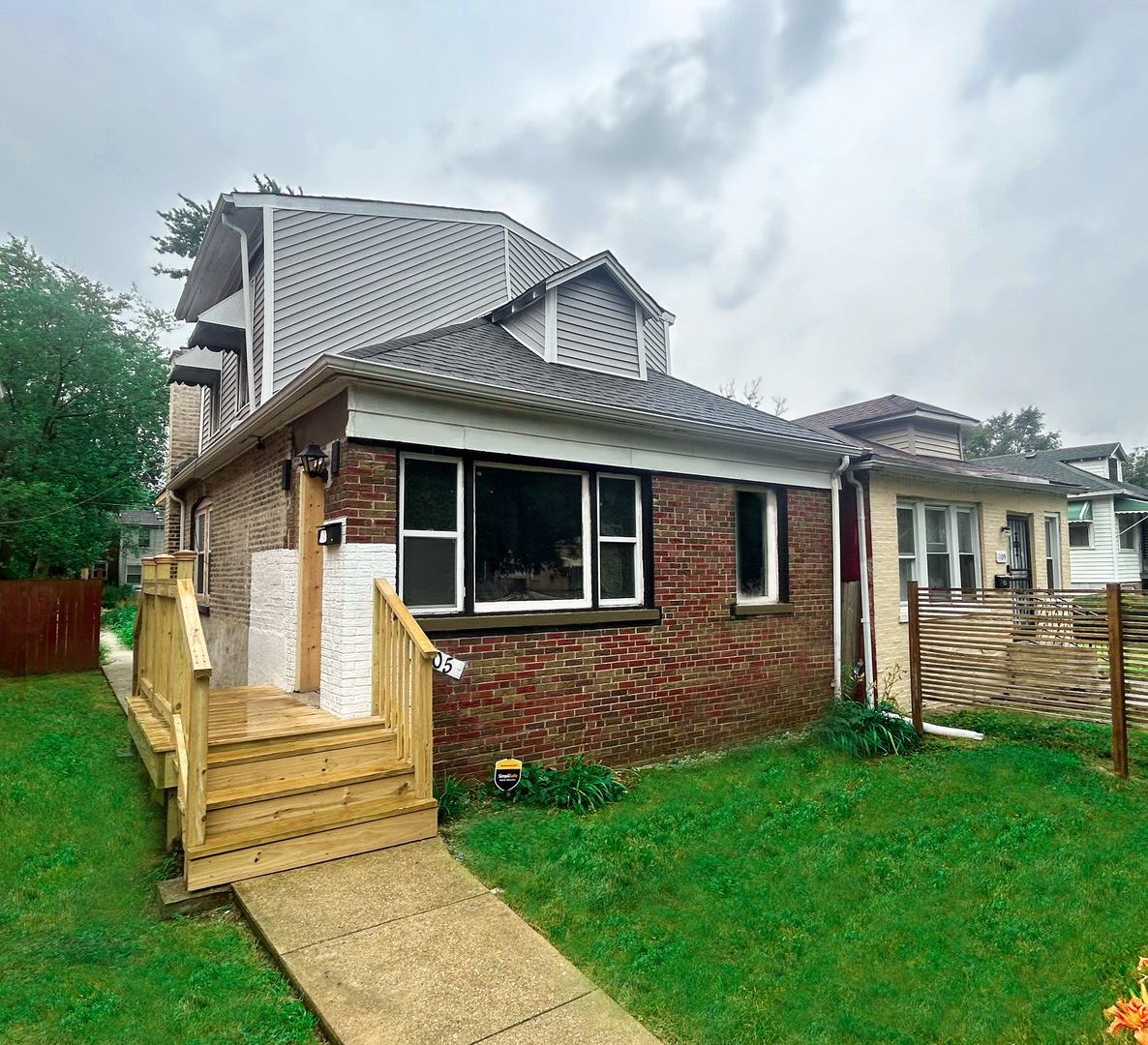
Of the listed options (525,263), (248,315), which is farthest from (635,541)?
(525,263)

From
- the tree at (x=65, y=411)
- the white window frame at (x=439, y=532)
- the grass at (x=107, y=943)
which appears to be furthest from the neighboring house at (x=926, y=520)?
the tree at (x=65, y=411)

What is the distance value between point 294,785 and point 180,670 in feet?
4.05

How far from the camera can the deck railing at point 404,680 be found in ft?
14.4

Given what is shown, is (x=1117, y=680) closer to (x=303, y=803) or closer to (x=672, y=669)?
(x=672, y=669)

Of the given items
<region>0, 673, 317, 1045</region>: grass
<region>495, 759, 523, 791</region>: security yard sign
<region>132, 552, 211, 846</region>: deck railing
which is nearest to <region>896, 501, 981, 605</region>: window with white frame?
<region>495, 759, 523, 791</region>: security yard sign

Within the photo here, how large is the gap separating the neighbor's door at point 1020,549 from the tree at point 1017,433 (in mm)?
55846

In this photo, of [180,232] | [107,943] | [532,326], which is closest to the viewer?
[107,943]

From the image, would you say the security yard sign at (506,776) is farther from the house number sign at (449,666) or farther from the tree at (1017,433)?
the tree at (1017,433)

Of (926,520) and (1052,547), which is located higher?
(926,520)

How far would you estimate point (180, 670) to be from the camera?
454 cm

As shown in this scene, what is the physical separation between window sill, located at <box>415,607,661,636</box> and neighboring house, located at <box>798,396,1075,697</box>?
3.72 m

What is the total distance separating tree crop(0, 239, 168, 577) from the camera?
14859 millimetres

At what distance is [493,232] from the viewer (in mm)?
10945

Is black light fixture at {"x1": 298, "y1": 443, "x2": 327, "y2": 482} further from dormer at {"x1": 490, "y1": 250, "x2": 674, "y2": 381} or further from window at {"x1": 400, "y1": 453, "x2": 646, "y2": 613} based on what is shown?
dormer at {"x1": 490, "y1": 250, "x2": 674, "y2": 381}
